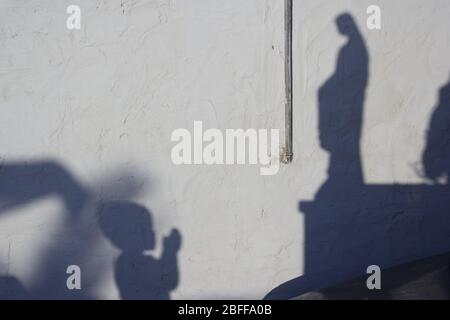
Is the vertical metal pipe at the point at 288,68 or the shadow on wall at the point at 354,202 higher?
the vertical metal pipe at the point at 288,68

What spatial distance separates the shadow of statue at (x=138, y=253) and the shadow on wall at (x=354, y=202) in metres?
0.70

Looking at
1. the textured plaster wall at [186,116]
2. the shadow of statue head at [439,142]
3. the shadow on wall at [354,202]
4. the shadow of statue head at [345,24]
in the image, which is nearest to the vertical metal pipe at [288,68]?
the textured plaster wall at [186,116]

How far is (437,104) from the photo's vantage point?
11.5 feet

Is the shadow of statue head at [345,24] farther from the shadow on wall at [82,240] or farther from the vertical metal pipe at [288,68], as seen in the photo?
the shadow on wall at [82,240]

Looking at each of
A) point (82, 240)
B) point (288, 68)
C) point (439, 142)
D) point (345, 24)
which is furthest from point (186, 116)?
point (439, 142)

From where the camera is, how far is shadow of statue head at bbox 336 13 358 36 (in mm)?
3418

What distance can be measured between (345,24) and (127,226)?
Answer: 78.1 inches

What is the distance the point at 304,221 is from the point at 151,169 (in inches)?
42.5

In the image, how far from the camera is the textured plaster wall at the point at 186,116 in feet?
10.8
